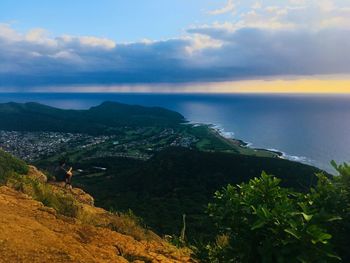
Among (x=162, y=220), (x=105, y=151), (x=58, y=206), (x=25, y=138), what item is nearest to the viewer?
(x=58, y=206)

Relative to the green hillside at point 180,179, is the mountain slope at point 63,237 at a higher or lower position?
higher

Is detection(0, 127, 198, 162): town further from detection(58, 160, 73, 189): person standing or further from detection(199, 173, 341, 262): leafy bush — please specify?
detection(199, 173, 341, 262): leafy bush

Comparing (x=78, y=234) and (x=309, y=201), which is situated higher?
(x=309, y=201)

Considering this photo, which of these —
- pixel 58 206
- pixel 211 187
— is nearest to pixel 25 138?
pixel 211 187

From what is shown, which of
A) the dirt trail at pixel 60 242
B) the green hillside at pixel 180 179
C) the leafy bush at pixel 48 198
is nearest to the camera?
the dirt trail at pixel 60 242

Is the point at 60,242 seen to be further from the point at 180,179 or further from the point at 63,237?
the point at 180,179

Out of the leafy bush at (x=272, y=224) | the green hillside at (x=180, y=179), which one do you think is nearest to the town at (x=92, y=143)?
the green hillside at (x=180, y=179)

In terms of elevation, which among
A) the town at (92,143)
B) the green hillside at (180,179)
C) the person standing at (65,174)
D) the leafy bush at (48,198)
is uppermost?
the leafy bush at (48,198)

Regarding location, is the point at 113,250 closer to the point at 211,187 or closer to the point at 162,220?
the point at 162,220

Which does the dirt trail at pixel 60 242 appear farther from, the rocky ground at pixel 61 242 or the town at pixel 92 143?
the town at pixel 92 143
